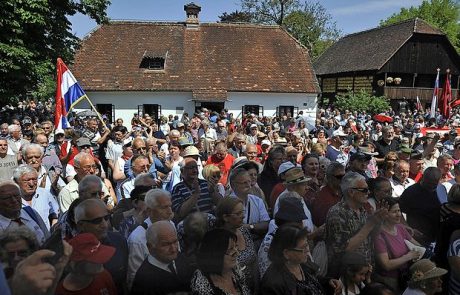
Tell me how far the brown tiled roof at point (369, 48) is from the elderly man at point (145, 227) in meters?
33.8

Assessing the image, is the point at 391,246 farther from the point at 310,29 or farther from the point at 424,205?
the point at 310,29

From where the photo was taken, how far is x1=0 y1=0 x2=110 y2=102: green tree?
1449 cm

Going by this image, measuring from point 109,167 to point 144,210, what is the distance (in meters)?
3.77

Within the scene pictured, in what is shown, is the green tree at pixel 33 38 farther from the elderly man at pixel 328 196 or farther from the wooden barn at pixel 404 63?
the wooden barn at pixel 404 63

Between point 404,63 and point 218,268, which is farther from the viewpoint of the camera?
point 404,63

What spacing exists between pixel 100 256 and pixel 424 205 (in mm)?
3478

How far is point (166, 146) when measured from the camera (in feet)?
25.0

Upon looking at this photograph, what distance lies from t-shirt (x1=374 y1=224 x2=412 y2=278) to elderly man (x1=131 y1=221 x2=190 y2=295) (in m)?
1.61

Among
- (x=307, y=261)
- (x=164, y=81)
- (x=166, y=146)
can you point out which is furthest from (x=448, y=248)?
(x=164, y=81)

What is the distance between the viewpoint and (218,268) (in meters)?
2.55

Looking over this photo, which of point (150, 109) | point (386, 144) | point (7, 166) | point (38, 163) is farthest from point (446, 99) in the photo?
point (150, 109)

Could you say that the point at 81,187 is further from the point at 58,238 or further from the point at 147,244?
the point at 58,238

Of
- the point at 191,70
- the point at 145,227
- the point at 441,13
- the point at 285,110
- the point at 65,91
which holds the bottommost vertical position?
the point at 285,110

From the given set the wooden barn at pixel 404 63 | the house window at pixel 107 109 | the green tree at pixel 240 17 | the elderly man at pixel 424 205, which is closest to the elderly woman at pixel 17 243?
the elderly man at pixel 424 205
